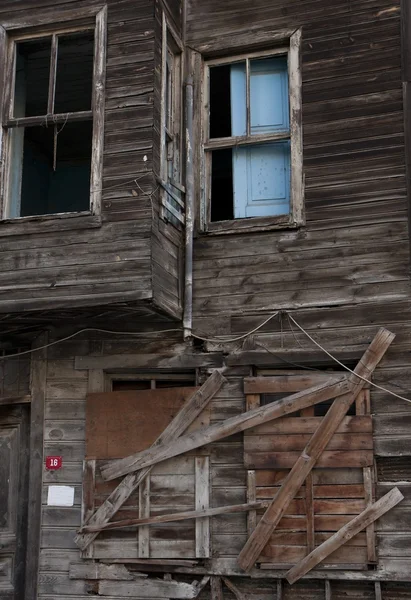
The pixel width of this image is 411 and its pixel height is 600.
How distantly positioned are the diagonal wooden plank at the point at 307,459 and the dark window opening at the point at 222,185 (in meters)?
2.32

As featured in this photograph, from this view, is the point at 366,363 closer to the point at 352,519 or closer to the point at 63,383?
Result: the point at 352,519

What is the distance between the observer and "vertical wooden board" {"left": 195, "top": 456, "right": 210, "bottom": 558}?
23.3 feet

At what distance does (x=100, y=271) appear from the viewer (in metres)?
6.93

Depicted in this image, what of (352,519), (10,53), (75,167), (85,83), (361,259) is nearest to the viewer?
(352,519)

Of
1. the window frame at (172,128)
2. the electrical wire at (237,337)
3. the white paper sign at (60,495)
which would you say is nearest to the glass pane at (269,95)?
the window frame at (172,128)

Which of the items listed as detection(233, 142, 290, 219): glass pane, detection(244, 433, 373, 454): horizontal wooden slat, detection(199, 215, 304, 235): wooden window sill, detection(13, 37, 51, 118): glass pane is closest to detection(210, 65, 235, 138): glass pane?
detection(233, 142, 290, 219): glass pane

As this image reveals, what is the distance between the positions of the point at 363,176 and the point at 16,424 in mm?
4411

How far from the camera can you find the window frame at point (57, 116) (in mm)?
7207

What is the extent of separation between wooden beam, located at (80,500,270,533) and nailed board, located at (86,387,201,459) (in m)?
0.64

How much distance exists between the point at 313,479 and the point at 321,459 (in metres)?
0.20

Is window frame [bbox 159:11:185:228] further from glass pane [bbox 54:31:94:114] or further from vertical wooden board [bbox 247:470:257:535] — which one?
vertical wooden board [bbox 247:470:257:535]

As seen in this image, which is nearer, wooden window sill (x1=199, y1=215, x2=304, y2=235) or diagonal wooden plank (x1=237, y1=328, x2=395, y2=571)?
diagonal wooden plank (x1=237, y1=328, x2=395, y2=571)

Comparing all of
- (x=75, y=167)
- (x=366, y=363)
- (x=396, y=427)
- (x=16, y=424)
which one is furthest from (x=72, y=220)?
(x=75, y=167)

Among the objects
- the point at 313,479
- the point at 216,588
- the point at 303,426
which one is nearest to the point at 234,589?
the point at 216,588
